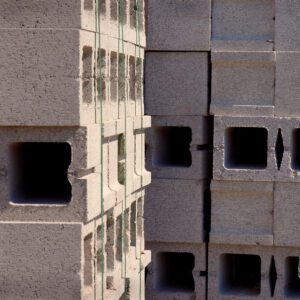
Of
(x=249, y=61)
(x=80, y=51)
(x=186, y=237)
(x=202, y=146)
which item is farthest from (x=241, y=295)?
(x=80, y=51)

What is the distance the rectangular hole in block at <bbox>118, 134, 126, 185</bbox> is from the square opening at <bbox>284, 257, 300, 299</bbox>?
2.75 metres

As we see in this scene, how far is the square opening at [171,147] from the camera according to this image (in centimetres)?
1035

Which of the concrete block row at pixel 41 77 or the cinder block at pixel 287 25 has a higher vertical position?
the cinder block at pixel 287 25

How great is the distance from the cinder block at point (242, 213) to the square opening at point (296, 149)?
1.51 feet

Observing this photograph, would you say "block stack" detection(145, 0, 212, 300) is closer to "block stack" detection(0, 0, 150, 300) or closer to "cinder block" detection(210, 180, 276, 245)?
"cinder block" detection(210, 180, 276, 245)

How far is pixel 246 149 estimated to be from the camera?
11469 millimetres

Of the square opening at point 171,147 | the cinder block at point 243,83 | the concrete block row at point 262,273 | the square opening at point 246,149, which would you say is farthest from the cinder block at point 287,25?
the concrete block row at point 262,273

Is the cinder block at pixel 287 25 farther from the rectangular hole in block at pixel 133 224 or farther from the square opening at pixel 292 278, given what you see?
the rectangular hole in block at pixel 133 224

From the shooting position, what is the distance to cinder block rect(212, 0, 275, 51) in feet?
33.0

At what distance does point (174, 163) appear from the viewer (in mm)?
10797

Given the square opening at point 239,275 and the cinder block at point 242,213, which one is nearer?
the cinder block at point 242,213

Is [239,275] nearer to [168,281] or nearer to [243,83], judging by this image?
[168,281]

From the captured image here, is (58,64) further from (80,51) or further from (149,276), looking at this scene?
(149,276)

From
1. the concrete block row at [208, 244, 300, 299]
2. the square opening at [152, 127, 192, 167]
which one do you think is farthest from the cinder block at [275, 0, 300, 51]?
the concrete block row at [208, 244, 300, 299]
